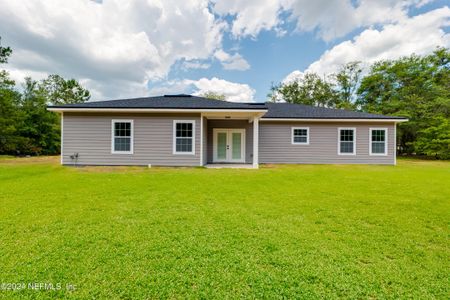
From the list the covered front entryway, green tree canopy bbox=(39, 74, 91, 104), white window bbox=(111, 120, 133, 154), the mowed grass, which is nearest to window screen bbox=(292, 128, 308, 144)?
the covered front entryway

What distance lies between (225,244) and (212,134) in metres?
9.79

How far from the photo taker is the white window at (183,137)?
1038 centimetres

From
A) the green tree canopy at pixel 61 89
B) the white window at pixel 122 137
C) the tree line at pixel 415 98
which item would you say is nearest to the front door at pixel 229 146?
the white window at pixel 122 137

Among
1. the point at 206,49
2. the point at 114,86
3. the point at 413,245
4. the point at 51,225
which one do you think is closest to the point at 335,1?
the point at 206,49

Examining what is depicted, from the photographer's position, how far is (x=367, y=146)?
480 inches

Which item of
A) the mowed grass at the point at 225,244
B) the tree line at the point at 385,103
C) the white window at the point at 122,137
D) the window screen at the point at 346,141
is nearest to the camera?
the mowed grass at the point at 225,244

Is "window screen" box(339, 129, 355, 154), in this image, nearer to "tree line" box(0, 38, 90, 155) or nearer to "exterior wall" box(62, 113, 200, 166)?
"exterior wall" box(62, 113, 200, 166)

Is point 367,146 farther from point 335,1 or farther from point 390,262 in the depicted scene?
point 390,262

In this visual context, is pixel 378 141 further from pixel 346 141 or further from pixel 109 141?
pixel 109 141

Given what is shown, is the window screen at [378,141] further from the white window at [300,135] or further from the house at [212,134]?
the white window at [300,135]

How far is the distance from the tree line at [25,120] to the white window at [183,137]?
15566 mm

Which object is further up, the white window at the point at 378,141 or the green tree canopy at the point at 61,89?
the green tree canopy at the point at 61,89

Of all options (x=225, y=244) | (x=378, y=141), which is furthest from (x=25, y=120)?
(x=378, y=141)

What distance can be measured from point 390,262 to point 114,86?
1190 inches
